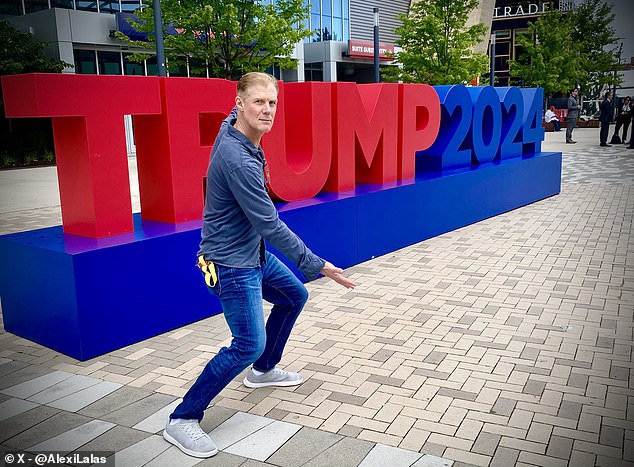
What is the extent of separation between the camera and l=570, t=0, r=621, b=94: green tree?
143 ft

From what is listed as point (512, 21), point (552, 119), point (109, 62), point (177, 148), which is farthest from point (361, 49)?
point (512, 21)

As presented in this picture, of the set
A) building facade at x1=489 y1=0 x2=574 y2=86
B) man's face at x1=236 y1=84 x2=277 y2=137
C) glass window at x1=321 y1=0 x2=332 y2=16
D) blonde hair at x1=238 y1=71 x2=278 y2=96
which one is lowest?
man's face at x1=236 y1=84 x2=277 y2=137

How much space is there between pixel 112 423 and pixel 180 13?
16213mm

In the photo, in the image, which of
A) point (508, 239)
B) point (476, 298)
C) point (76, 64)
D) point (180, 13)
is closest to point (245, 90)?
point (476, 298)

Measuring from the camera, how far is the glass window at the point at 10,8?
23.8 meters

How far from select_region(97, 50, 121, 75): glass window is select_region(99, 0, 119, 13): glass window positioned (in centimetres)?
225

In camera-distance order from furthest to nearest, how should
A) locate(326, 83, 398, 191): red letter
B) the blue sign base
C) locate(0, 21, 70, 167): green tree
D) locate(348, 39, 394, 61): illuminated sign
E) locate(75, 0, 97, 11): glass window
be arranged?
1. locate(348, 39, 394, 61): illuminated sign
2. locate(75, 0, 97, 11): glass window
3. locate(0, 21, 70, 167): green tree
4. locate(326, 83, 398, 191): red letter
5. the blue sign base

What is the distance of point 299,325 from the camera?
5574mm

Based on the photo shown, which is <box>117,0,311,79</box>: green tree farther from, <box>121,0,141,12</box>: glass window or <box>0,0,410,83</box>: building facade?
<box>121,0,141,12</box>: glass window

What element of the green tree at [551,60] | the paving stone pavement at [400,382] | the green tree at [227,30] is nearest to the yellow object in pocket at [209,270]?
the paving stone pavement at [400,382]

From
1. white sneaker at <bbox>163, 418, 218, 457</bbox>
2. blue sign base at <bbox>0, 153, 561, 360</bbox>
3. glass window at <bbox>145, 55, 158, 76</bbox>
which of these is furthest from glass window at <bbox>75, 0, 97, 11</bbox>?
white sneaker at <bbox>163, 418, 218, 457</bbox>

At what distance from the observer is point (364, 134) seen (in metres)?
7.98

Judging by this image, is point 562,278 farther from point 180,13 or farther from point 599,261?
point 180,13

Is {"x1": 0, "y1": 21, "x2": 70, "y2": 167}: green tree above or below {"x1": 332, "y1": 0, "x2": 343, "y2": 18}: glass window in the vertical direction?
below
